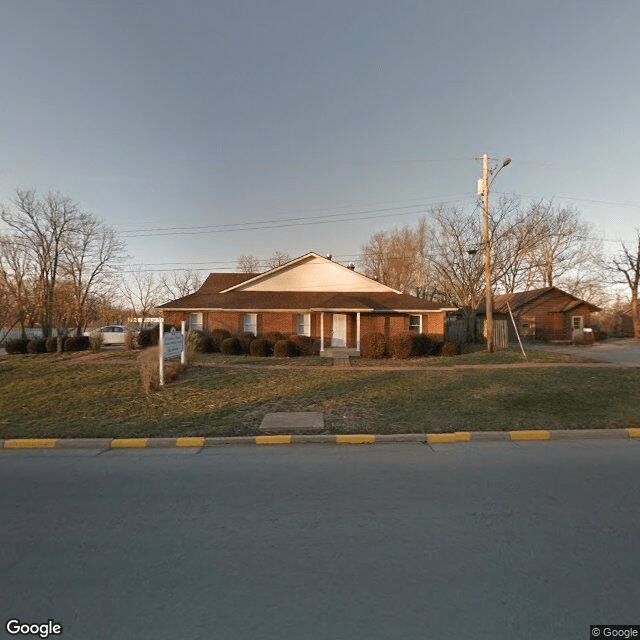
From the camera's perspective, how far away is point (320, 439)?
6.14m

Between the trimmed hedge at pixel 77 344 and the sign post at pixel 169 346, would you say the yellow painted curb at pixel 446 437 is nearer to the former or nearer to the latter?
the sign post at pixel 169 346

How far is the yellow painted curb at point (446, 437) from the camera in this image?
6.12 metres

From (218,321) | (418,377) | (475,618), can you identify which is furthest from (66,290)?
(475,618)

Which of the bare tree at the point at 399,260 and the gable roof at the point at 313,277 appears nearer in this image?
the gable roof at the point at 313,277

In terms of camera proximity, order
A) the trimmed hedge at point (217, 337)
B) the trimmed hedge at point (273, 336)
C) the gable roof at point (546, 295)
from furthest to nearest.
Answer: the gable roof at point (546, 295)
the trimmed hedge at point (217, 337)
the trimmed hedge at point (273, 336)

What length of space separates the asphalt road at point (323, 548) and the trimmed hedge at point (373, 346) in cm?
1232

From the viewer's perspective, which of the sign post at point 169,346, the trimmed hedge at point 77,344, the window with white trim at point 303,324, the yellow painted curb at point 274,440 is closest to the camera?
the yellow painted curb at point 274,440

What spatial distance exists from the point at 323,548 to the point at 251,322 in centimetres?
1898

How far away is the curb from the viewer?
597 centimetres

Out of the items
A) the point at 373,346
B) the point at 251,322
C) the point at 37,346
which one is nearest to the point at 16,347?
the point at 37,346

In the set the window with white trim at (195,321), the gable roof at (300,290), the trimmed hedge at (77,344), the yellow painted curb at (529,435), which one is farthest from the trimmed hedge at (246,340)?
the yellow painted curb at (529,435)

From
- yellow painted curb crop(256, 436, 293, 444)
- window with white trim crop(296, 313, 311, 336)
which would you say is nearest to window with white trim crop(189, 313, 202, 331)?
window with white trim crop(296, 313, 311, 336)

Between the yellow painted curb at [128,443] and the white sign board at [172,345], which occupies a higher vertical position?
the white sign board at [172,345]

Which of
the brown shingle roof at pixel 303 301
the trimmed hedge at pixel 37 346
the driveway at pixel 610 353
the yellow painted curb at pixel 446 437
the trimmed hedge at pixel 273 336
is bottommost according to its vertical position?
the yellow painted curb at pixel 446 437
